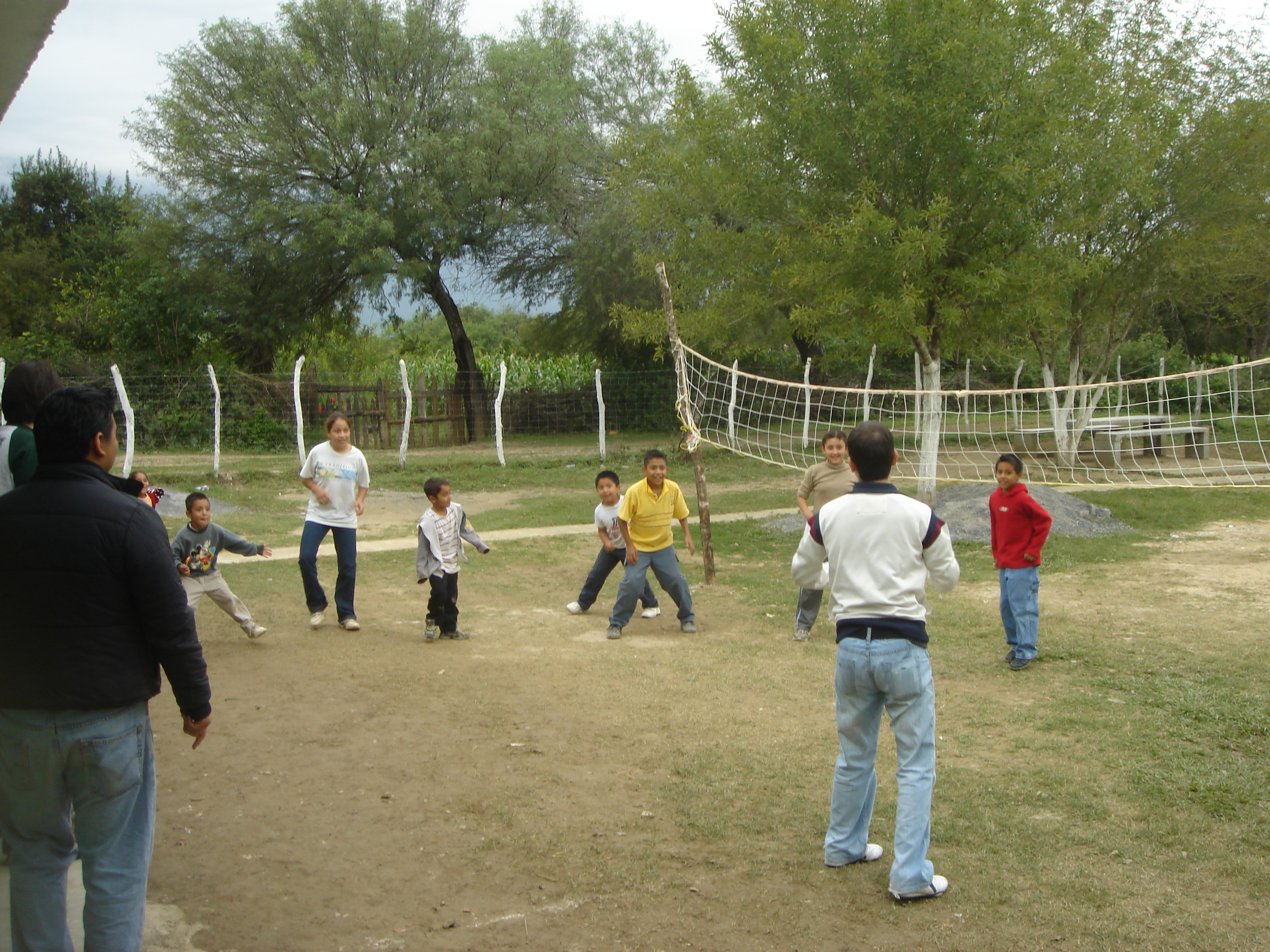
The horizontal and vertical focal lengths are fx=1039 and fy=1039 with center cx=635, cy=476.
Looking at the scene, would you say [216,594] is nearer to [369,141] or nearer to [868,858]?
[868,858]

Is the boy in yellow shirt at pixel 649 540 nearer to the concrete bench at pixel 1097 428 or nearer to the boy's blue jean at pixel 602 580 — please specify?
the boy's blue jean at pixel 602 580

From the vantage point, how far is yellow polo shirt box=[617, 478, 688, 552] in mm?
7637

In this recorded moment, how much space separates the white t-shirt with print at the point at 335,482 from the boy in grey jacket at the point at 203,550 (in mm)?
663

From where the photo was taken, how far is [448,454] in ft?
69.2

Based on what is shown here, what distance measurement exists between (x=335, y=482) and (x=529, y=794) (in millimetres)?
3711

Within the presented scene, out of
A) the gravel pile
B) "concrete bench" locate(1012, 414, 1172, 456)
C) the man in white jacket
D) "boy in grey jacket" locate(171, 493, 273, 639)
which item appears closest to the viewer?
the man in white jacket

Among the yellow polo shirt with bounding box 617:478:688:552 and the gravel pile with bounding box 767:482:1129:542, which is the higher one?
the yellow polo shirt with bounding box 617:478:688:552

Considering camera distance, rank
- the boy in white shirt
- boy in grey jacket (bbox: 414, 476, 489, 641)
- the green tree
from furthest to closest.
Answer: the green tree < the boy in white shirt < boy in grey jacket (bbox: 414, 476, 489, 641)

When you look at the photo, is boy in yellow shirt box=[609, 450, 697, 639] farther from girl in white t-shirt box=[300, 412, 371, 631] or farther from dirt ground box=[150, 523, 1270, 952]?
girl in white t-shirt box=[300, 412, 371, 631]

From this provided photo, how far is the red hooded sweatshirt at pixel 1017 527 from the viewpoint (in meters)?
6.43

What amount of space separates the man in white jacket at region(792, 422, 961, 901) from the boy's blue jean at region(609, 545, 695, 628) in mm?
3924

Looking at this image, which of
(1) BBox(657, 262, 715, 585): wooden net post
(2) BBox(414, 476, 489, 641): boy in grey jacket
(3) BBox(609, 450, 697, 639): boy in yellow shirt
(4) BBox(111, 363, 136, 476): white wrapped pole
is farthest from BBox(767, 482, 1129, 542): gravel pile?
(4) BBox(111, 363, 136, 476): white wrapped pole

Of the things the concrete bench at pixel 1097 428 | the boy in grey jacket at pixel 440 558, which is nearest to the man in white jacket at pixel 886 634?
the boy in grey jacket at pixel 440 558

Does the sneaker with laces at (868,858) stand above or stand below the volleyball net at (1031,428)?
below
